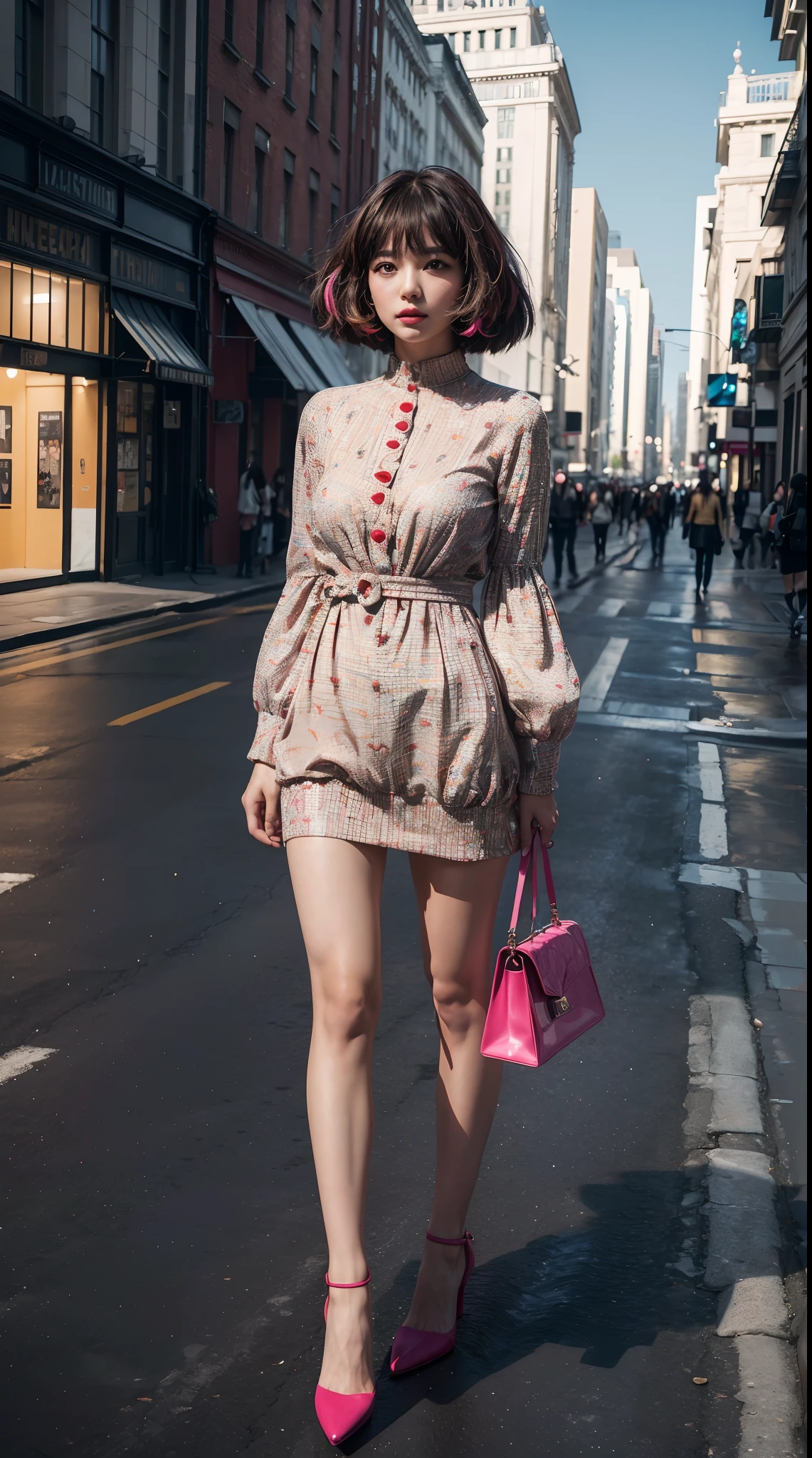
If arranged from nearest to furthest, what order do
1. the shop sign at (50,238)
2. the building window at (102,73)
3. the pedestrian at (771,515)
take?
the shop sign at (50,238)
the building window at (102,73)
the pedestrian at (771,515)

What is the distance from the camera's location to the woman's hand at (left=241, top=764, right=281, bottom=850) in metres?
2.62

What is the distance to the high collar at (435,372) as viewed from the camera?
2.65 metres

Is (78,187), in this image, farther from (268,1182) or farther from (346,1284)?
(346,1284)

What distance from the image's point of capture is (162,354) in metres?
21.8

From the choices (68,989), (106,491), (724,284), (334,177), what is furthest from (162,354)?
(724,284)

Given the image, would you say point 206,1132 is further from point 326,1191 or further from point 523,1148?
point 326,1191

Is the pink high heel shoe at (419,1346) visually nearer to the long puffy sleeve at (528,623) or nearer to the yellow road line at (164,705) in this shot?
the long puffy sleeve at (528,623)

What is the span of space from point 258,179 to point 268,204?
601mm

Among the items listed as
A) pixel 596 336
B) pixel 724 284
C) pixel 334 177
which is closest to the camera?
pixel 334 177

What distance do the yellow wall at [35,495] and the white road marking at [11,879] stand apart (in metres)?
14.7

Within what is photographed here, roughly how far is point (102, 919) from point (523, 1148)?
2390mm

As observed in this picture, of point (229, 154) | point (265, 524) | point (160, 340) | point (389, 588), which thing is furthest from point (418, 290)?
point (229, 154)

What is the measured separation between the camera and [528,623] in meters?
2.61

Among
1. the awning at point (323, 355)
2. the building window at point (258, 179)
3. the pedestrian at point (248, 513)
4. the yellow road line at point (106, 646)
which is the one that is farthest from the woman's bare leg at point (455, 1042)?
the awning at point (323, 355)
